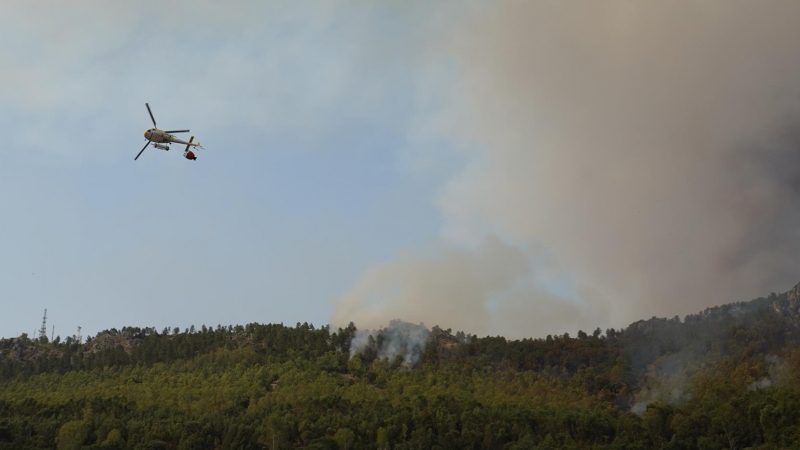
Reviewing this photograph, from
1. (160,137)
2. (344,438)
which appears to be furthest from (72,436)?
(160,137)

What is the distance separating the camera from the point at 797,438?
6919 inches

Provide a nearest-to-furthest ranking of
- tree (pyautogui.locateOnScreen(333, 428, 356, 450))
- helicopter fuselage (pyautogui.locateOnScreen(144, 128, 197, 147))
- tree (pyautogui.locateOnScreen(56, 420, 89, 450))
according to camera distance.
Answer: helicopter fuselage (pyautogui.locateOnScreen(144, 128, 197, 147))
tree (pyautogui.locateOnScreen(333, 428, 356, 450))
tree (pyautogui.locateOnScreen(56, 420, 89, 450))

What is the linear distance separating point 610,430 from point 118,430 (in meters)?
101

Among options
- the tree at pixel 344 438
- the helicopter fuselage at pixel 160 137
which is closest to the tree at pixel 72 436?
the tree at pixel 344 438

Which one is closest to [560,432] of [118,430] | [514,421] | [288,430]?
[514,421]

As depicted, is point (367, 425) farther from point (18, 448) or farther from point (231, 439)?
point (18, 448)

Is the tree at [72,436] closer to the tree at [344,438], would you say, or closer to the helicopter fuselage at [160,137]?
the tree at [344,438]

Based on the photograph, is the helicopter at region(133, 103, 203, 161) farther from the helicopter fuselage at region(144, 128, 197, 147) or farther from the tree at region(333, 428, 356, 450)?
the tree at region(333, 428, 356, 450)

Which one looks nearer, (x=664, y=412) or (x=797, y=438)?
(x=797, y=438)

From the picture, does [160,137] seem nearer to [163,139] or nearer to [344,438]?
[163,139]

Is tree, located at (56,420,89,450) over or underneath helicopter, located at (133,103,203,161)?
underneath

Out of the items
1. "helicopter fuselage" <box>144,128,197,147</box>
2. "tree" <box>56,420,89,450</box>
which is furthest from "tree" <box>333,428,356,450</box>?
"helicopter fuselage" <box>144,128,197,147</box>

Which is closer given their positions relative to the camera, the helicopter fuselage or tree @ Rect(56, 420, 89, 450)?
the helicopter fuselage

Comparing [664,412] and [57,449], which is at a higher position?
[664,412]
